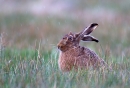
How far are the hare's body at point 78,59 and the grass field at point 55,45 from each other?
136mm

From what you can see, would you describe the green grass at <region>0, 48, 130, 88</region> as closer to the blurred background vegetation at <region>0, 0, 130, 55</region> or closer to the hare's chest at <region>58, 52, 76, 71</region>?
the hare's chest at <region>58, 52, 76, 71</region>

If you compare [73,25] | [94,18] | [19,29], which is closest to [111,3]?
[94,18]

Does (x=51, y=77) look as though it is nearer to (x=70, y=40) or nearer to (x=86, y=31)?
(x=70, y=40)

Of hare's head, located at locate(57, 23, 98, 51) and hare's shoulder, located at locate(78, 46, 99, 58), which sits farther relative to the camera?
hare's head, located at locate(57, 23, 98, 51)

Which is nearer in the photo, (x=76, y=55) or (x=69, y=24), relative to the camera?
(x=76, y=55)

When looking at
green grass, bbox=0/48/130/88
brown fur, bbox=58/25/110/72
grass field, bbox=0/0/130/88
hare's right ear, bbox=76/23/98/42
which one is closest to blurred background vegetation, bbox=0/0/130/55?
grass field, bbox=0/0/130/88

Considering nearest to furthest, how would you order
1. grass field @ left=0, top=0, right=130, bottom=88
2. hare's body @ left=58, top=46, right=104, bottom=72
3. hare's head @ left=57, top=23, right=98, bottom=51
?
grass field @ left=0, top=0, right=130, bottom=88 < hare's body @ left=58, top=46, right=104, bottom=72 < hare's head @ left=57, top=23, right=98, bottom=51

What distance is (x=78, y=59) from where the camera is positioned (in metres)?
6.17

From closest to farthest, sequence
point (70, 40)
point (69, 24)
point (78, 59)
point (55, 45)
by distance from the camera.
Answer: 1. point (78, 59)
2. point (70, 40)
3. point (55, 45)
4. point (69, 24)

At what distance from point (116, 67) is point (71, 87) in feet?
4.20

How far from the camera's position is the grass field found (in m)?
5.25

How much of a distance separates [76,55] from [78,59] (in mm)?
100

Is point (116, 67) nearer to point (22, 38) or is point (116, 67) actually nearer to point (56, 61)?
point (56, 61)

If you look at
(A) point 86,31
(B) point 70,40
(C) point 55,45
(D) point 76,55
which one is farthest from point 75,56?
(C) point 55,45
